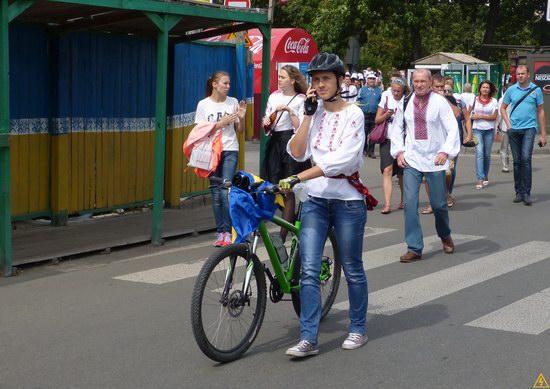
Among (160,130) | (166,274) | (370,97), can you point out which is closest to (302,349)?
(166,274)

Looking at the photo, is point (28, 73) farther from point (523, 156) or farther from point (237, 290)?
point (523, 156)

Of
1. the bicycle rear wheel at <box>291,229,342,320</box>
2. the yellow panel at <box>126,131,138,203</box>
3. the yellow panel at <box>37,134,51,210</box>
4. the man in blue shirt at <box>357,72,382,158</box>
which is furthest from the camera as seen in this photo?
the man in blue shirt at <box>357,72,382,158</box>

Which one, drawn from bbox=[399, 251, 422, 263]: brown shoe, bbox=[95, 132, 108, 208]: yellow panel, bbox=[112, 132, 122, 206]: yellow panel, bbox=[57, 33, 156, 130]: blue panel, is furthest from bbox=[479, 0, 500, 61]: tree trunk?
bbox=[399, 251, 422, 263]: brown shoe

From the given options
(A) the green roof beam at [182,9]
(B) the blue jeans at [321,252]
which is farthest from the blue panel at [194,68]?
(B) the blue jeans at [321,252]

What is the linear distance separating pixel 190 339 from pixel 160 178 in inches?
158

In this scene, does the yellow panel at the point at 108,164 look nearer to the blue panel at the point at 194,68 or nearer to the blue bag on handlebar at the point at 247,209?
the blue panel at the point at 194,68

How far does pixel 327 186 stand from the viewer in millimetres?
6301

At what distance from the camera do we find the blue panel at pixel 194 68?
42.5 feet

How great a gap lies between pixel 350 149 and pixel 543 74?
2390cm

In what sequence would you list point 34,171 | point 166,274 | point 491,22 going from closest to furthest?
point 166,274 < point 34,171 < point 491,22

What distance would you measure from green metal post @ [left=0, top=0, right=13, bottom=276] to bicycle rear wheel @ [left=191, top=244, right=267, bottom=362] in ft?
10.9

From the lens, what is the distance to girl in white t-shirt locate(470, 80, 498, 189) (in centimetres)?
1645

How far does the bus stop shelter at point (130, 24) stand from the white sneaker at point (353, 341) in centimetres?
366

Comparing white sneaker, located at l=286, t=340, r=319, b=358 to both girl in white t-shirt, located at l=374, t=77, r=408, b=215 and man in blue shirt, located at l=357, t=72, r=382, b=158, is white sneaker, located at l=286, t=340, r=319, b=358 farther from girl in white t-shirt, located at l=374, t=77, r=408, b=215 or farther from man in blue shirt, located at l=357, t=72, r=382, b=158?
man in blue shirt, located at l=357, t=72, r=382, b=158
